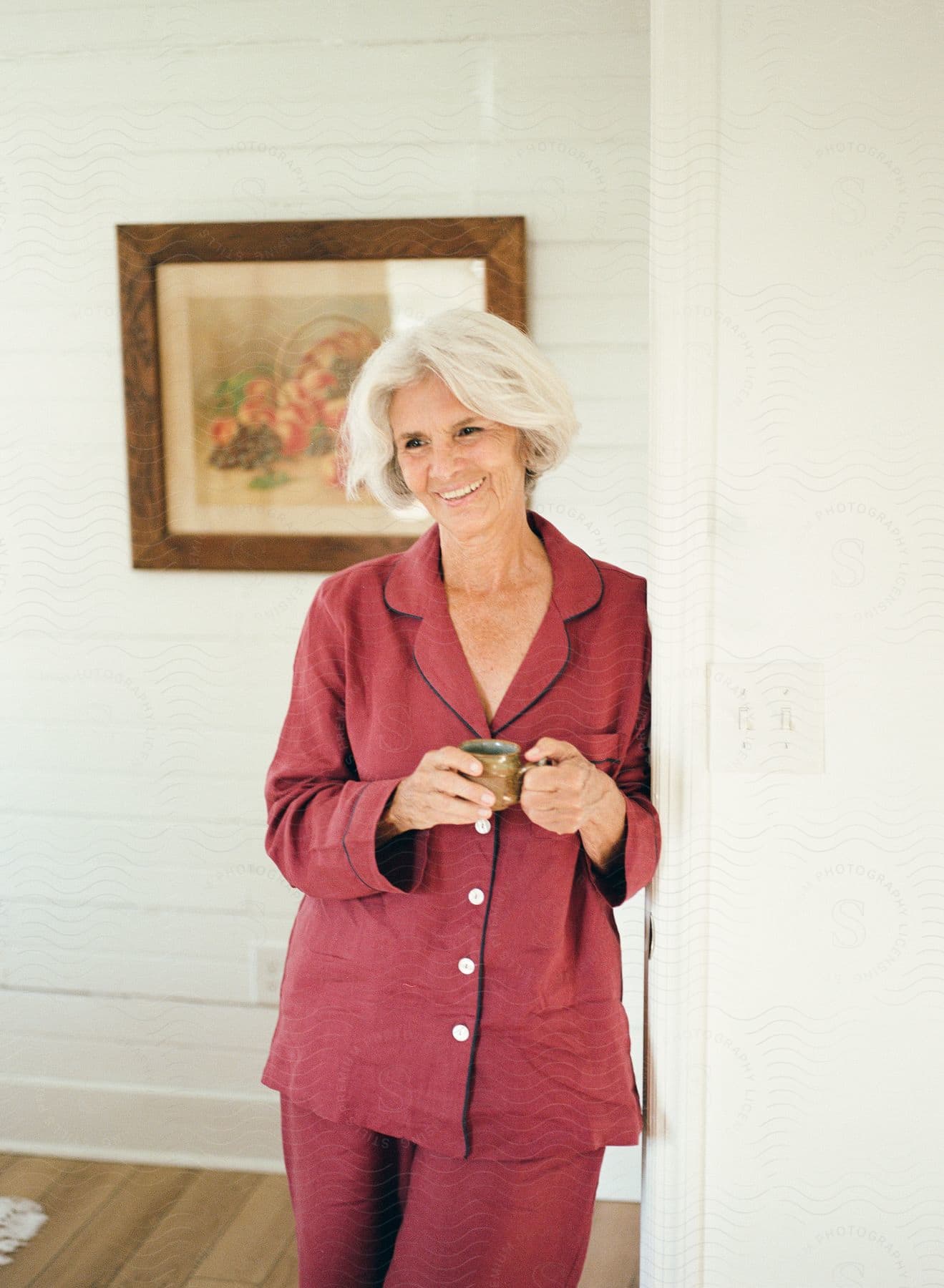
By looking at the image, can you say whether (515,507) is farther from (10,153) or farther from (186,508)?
(10,153)

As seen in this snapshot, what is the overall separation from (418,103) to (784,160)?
0.56m

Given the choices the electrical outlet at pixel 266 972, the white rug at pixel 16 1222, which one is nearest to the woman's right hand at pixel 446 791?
the electrical outlet at pixel 266 972

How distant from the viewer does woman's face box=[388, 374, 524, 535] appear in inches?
41.8

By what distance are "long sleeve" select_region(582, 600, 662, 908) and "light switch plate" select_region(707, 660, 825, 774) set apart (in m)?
0.08

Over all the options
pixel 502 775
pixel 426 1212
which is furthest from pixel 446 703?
pixel 426 1212

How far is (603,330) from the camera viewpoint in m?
1.33

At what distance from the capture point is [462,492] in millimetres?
1067

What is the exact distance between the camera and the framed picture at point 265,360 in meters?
1.41

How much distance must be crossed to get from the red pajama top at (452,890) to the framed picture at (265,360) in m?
0.42

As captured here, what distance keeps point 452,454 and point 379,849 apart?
376 mm

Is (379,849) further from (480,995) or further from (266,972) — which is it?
(266,972)

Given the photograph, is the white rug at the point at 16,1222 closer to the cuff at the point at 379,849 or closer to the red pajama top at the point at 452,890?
the red pajama top at the point at 452,890

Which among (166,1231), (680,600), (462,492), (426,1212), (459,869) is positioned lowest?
(166,1231)

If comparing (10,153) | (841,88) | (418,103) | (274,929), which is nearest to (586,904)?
(274,929)
